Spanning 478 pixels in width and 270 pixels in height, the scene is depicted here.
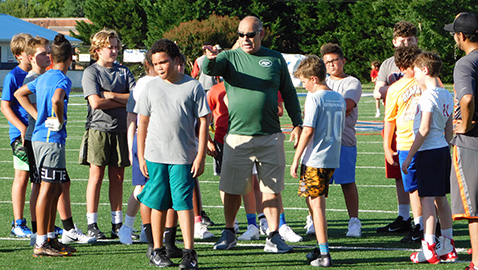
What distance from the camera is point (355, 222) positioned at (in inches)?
294

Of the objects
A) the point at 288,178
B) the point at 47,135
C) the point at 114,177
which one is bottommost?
the point at 288,178

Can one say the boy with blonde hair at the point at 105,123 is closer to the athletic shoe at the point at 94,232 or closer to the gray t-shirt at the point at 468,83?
the athletic shoe at the point at 94,232

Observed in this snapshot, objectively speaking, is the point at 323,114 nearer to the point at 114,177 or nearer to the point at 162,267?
the point at 162,267

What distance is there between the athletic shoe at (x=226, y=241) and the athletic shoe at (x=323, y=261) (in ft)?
3.57

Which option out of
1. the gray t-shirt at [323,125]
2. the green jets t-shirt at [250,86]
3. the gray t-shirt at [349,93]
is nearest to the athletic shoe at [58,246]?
the green jets t-shirt at [250,86]

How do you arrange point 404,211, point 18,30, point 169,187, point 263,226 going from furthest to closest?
1. point 18,30
2. point 404,211
3. point 263,226
4. point 169,187

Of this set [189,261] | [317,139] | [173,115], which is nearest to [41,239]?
[189,261]

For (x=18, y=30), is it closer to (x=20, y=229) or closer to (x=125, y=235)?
(x=20, y=229)

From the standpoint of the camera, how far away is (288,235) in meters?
7.28

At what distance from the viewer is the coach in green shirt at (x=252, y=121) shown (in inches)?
263

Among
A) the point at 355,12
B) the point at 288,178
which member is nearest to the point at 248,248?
the point at 288,178

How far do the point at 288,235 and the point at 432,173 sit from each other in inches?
68.9

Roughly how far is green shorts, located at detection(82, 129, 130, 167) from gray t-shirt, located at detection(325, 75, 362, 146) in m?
2.27

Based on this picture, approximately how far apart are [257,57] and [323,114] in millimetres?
944
